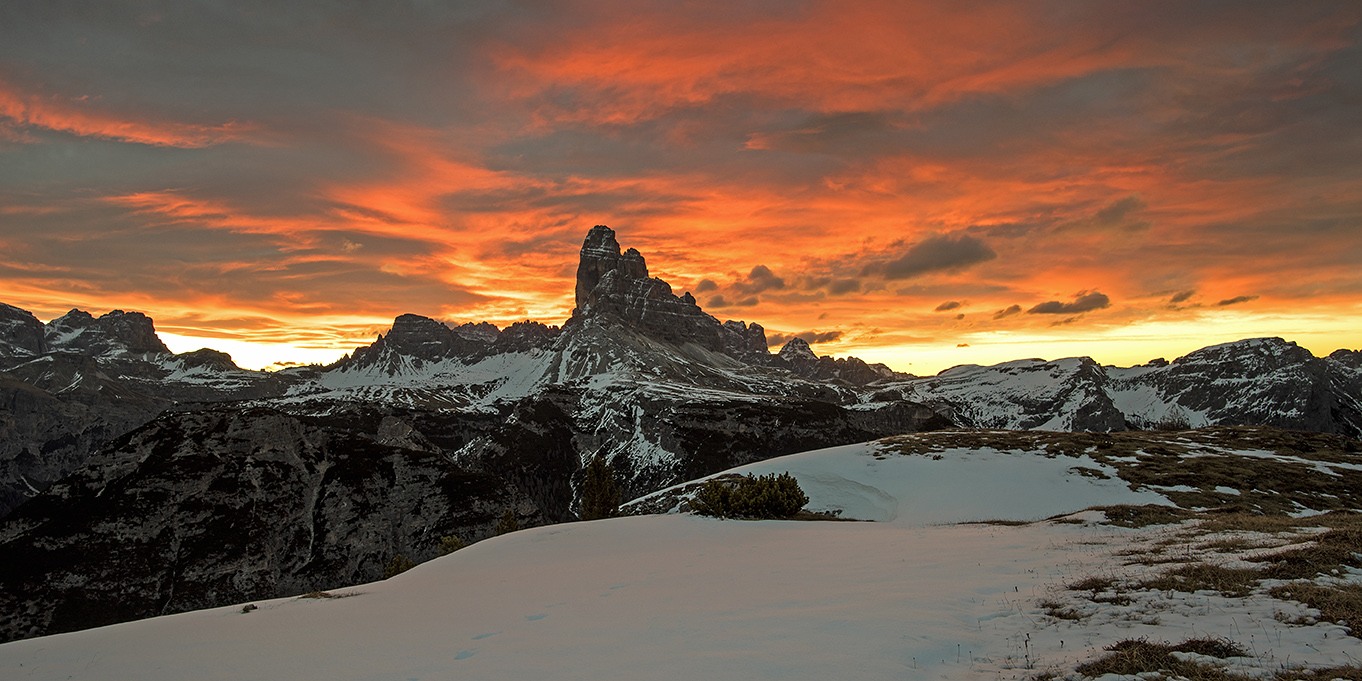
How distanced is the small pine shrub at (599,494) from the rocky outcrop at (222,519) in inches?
3535

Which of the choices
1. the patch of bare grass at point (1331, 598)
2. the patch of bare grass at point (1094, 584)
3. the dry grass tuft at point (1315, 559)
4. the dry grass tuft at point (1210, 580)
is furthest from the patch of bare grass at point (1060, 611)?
the dry grass tuft at point (1315, 559)

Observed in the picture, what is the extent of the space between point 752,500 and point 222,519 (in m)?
159

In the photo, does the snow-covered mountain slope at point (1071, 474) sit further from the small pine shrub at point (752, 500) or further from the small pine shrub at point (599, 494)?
the small pine shrub at point (599, 494)

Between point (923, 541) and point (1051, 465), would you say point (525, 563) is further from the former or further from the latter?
point (1051, 465)

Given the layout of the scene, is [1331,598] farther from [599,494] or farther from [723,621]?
[599,494]

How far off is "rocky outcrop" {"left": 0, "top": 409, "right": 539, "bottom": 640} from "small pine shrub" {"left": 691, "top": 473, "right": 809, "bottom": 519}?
133791mm

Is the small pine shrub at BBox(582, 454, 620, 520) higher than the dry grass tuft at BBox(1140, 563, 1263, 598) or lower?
lower

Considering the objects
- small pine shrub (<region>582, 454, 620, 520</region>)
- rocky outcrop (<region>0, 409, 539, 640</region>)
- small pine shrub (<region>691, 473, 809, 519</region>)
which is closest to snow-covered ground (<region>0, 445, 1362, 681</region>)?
small pine shrub (<region>691, 473, 809, 519</region>)

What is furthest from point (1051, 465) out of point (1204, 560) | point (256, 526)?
point (256, 526)

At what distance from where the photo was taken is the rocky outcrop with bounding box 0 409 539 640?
118500 mm

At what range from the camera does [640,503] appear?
68500 millimetres

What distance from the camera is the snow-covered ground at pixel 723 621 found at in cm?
806

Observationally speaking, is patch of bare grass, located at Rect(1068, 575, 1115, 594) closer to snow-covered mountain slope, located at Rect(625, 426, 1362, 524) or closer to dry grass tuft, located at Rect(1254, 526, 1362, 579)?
dry grass tuft, located at Rect(1254, 526, 1362, 579)

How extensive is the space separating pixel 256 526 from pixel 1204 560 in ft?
563
